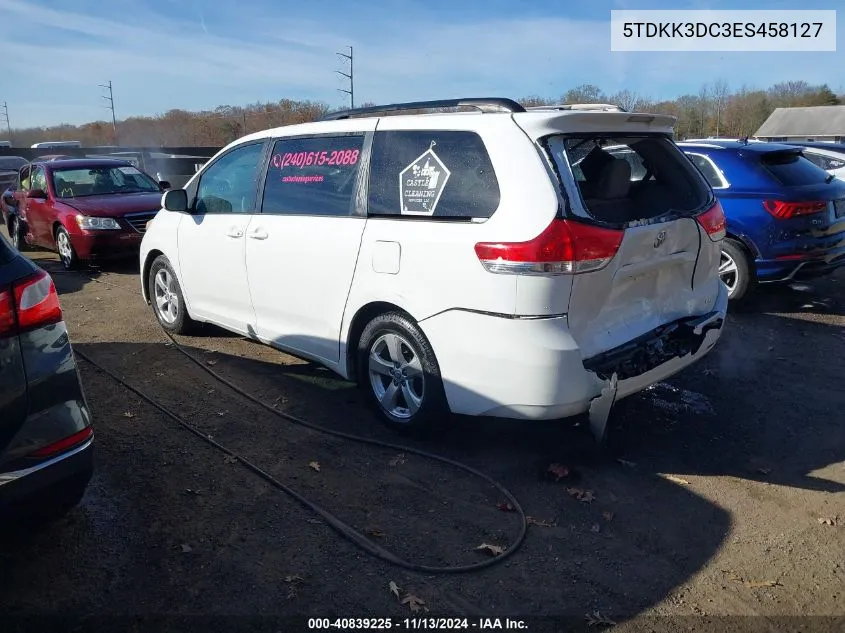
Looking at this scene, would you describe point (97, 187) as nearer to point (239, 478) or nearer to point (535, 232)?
point (239, 478)

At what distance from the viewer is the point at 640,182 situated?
4648 mm

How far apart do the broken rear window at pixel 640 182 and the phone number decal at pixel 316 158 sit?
1458mm

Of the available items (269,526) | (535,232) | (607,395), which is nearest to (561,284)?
(535,232)

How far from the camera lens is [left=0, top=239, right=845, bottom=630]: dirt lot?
112 inches

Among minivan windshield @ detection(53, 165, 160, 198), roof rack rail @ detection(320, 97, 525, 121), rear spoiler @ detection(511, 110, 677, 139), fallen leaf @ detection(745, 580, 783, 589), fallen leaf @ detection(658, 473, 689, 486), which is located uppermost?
roof rack rail @ detection(320, 97, 525, 121)

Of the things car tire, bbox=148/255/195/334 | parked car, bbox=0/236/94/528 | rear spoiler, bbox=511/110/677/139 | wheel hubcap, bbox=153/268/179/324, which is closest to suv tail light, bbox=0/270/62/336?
parked car, bbox=0/236/94/528

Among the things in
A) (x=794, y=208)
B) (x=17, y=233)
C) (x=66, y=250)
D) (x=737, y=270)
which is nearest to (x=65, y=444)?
(x=737, y=270)

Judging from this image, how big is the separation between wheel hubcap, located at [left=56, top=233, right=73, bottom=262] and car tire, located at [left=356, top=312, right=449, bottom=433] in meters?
7.48

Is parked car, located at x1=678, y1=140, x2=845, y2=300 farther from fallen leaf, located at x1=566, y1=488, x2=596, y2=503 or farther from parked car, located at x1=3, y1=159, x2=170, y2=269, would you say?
parked car, located at x1=3, y1=159, x2=170, y2=269

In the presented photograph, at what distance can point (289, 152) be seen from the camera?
498 cm

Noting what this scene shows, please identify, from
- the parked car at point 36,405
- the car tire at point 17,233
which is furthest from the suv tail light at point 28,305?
the car tire at point 17,233

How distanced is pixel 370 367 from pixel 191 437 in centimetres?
120

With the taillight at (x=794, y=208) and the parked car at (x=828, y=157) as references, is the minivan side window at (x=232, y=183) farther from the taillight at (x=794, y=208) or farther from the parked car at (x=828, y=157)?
the parked car at (x=828, y=157)

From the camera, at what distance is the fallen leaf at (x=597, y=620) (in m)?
2.70
